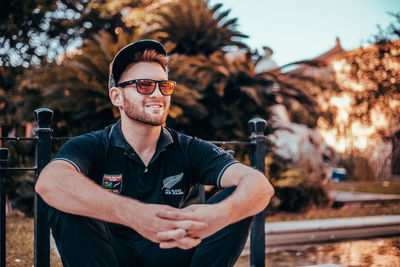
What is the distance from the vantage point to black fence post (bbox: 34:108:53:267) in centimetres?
241

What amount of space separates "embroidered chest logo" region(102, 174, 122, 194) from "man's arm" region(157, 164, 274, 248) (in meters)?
0.46

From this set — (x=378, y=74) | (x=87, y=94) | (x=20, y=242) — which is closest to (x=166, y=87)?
(x=20, y=242)

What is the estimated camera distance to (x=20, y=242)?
4.45 m

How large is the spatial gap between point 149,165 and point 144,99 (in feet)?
1.13

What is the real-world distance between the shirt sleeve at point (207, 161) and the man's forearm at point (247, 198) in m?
0.21

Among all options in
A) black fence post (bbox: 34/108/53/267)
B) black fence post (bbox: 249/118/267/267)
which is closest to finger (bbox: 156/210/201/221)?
black fence post (bbox: 34/108/53/267)

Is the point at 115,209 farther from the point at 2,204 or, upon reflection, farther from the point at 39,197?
the point at 2,204

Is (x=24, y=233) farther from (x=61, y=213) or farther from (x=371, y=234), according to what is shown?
(x=371, y=234)

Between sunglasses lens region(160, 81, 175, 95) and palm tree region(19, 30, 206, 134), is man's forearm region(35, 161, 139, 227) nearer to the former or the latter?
sunglasses lens region(160, 81, 175, 95)

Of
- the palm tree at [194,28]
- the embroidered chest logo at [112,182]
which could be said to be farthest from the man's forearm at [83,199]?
the palm tree at [194,28]

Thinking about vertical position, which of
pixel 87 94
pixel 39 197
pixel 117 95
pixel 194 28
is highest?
pixel 194 28

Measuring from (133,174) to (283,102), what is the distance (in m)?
6.78

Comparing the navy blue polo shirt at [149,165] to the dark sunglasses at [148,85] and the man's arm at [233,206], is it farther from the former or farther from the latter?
the dark sunglasses at [148,85]

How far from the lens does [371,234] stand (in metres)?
5.36
